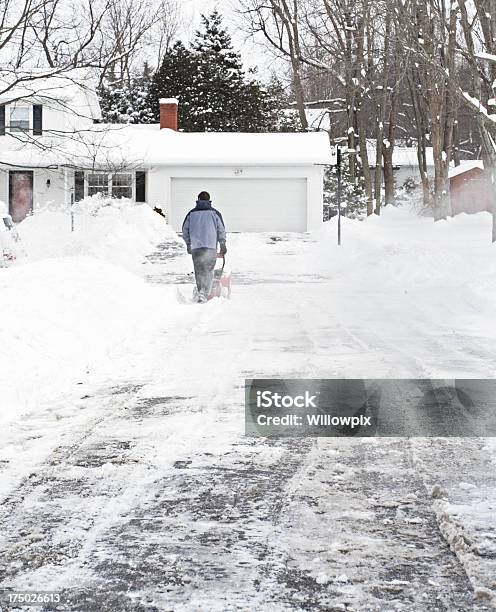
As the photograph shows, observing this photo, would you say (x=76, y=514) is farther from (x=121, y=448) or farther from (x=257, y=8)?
(x=257, y=8)

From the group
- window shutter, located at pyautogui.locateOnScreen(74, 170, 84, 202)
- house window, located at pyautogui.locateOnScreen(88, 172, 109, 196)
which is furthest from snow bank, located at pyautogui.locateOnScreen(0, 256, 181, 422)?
window shutter, located at pyautogui.locateOnScreen(74, 170, 84, 202)

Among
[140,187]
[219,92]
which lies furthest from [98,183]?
[219,92]

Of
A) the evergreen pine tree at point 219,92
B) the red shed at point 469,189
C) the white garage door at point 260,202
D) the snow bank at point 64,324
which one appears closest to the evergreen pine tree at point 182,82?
the evergreen pine tree at point 219,92

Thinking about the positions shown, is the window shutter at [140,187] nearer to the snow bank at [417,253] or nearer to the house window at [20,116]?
the house window at [20,116]

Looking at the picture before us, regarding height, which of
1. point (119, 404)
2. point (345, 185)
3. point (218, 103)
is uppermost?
point (218, 103)

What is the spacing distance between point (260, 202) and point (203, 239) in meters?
21.0

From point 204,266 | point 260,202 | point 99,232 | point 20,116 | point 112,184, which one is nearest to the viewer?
point 204,266

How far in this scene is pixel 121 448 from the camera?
5.79 m

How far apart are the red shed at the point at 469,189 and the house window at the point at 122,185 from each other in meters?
20.3

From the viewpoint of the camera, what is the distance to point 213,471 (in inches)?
206

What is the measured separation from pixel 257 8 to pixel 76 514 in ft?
140

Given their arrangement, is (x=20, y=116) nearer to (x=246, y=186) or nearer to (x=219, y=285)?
(x=246, y=186)

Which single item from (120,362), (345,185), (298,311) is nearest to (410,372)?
(120,362)

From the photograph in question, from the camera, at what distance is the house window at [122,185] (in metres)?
36.6
